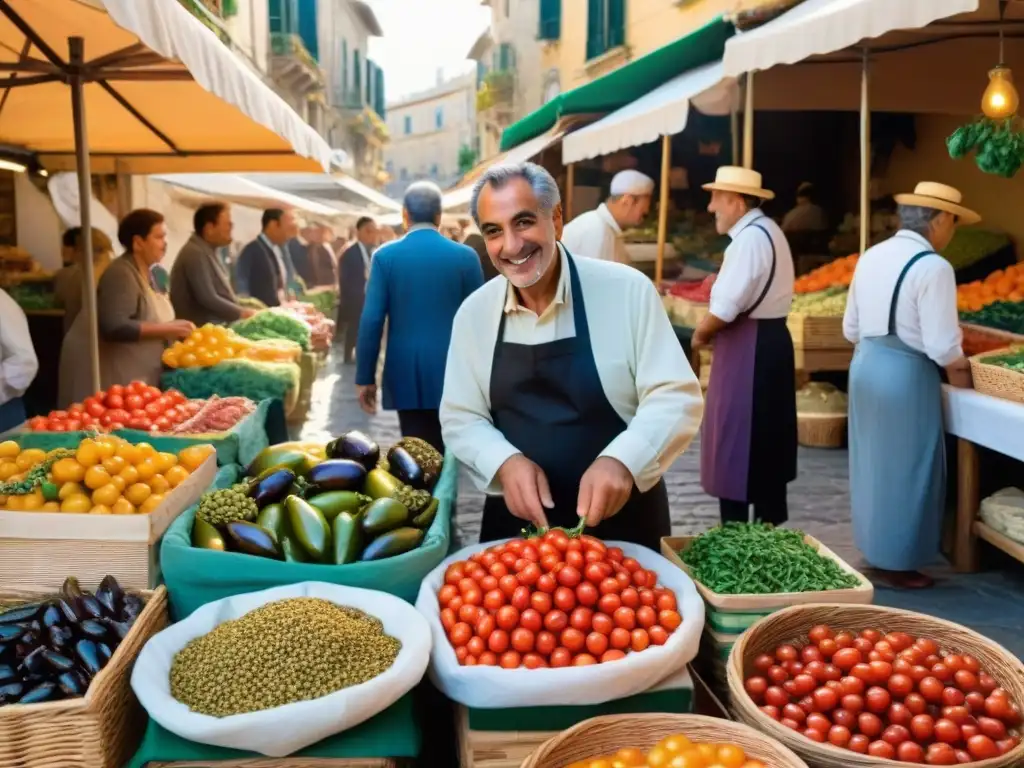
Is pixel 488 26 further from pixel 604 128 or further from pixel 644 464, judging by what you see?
pixel 644 464

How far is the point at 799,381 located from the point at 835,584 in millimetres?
5568

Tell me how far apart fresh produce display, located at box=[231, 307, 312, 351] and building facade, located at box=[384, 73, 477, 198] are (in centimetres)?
6303

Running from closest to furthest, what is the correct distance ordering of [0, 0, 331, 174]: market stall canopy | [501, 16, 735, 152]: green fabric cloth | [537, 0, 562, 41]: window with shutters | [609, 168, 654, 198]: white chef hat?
[0, 0, 331, 174]: market stall canopy → [609, 168, 654, 198]: white chef hat → [501, 16, 735, 152]: green fabric cloth → [537, 0, 562, 41]: window with shutters

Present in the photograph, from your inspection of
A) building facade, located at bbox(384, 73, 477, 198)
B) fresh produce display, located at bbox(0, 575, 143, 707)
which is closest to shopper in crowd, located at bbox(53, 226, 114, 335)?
fresh produce display, located at bbox(0, 575, 143, 707)

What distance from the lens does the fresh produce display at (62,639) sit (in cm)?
227

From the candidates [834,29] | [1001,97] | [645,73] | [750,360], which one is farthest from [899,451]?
[645,73]

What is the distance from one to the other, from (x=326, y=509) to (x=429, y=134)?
256 ft

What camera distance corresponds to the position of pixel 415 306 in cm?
513

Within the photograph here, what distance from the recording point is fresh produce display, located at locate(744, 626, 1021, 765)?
2.17 m

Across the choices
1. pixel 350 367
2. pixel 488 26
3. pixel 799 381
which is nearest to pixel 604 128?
pixel 799 381

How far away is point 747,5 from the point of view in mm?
14125

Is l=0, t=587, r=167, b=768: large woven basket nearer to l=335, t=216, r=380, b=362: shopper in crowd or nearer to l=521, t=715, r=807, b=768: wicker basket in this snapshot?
l=521, t=715, r=807, b=768: wicker basket

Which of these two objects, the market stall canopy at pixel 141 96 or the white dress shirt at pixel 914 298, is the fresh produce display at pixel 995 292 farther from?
the market stall canopy at pixel 141 96

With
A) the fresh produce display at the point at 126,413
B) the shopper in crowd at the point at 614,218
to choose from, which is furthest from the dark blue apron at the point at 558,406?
the shopper in crowd at the point at 614,218
